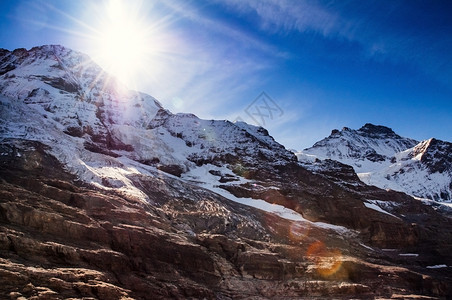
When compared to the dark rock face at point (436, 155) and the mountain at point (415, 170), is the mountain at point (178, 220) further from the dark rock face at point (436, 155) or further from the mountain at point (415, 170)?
the dark rock face at point (436, 155)

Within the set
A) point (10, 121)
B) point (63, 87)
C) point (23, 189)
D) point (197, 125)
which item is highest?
point (63, 87)

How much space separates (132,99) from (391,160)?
127 m

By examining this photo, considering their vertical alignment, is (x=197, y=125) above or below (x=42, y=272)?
above

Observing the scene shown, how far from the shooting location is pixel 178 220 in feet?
154

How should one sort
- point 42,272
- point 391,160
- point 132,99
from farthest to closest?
point 391,160 < point 132,99 < point 42,272

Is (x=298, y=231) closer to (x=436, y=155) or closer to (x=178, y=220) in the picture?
(x=178, y=220)

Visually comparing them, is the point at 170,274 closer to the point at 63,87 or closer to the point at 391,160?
the point at 63,87

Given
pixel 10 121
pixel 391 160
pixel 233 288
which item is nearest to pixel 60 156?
pixel 10 121

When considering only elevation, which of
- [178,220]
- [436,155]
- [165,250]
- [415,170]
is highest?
[436,155]

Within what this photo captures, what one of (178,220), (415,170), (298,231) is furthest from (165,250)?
(415,170)

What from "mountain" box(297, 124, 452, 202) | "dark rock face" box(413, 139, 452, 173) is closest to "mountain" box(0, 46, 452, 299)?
"mountain" box(297, 124, 452, 202)

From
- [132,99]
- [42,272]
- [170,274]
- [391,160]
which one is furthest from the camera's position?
[391,160]

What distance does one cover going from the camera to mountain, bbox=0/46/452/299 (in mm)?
29922

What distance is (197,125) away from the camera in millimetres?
108125
